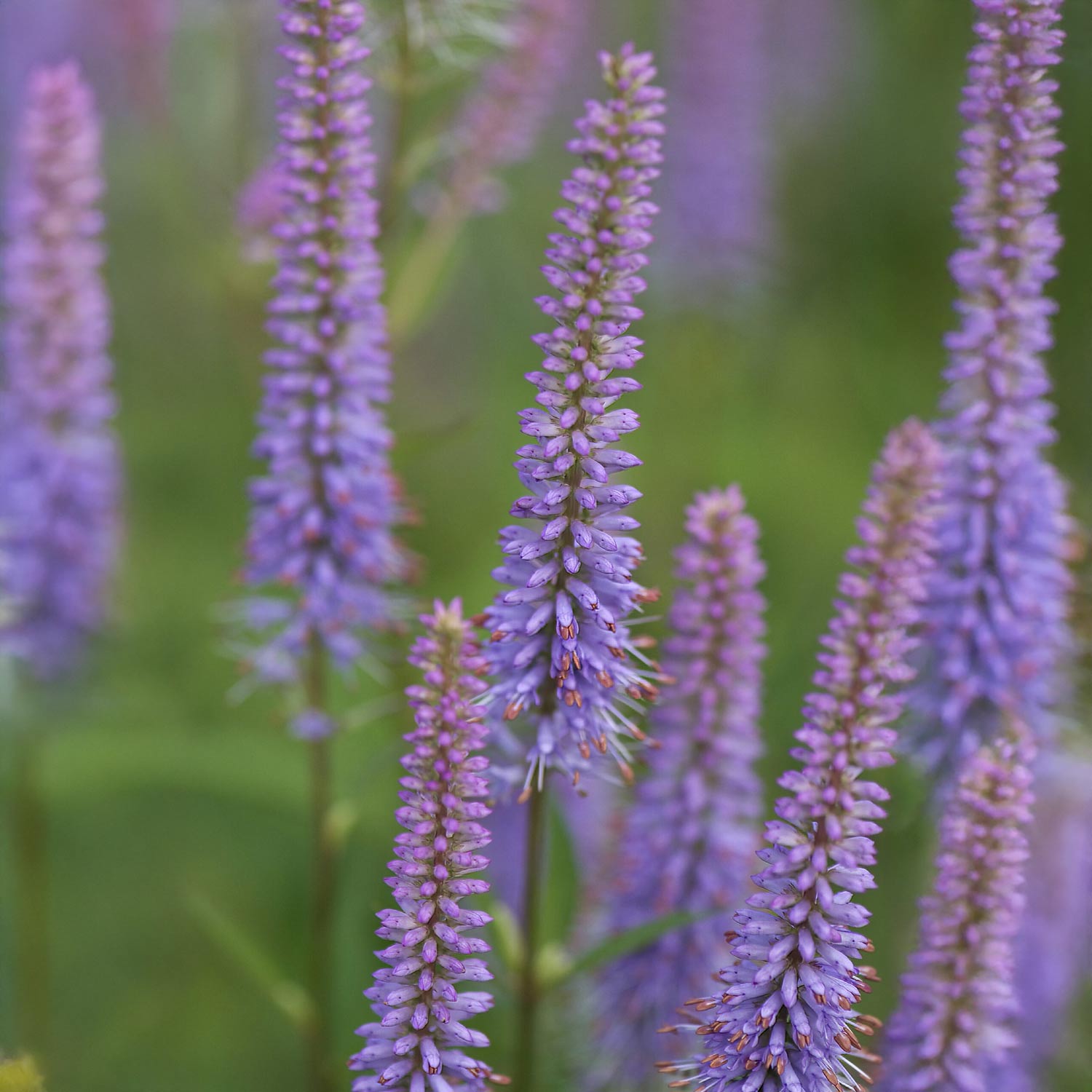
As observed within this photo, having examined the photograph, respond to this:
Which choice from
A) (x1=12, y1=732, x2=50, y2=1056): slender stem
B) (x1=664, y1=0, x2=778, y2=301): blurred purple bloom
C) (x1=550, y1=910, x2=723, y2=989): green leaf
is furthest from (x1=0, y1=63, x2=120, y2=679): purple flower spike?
(x1=664, y1=0, x2=778, y2=301): blurred purple bloom

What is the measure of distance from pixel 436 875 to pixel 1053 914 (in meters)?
2.13

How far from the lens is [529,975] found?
2.76 meters

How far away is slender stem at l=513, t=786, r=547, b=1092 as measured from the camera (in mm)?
2572

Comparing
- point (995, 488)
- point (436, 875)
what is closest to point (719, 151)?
point (995, 488)

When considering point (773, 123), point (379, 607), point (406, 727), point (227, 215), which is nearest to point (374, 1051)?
point (379, 607)

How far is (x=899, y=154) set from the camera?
717 cm

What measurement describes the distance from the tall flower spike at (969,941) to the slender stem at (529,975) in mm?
714

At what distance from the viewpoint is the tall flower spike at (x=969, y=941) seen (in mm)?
2227

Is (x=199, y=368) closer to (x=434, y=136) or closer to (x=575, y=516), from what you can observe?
(x=434, y=136)

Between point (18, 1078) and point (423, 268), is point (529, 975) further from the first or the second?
point (423, 268)

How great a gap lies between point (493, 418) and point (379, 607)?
3743mm

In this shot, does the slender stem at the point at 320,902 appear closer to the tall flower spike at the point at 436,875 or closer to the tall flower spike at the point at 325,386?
the tall flower spike at the point at 325,386

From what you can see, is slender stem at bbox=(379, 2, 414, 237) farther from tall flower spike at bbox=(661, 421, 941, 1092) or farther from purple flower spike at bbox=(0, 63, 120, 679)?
tall flower spike at bbox=(661, 421, 941, 1092)

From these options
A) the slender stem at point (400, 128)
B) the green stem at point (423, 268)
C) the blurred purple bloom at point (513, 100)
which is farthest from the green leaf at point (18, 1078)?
the blurred purple bloom at point (513, 100)
